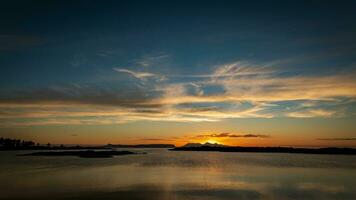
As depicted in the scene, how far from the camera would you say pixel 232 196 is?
69.4 feet

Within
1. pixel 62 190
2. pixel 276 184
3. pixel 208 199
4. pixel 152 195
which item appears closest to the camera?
pixel 208 199

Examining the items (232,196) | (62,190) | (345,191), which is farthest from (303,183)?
(62,190)

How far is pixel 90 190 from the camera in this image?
2305cm

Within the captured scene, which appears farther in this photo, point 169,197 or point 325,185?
point 325,185

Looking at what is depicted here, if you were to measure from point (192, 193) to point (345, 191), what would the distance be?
38.0ft

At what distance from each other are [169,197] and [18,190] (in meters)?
11.1

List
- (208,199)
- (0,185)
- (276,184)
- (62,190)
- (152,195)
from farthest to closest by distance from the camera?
(276,184), (0,185), (62,190), (152,195), (208,199)

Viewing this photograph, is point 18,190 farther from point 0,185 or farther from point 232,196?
point 232,196

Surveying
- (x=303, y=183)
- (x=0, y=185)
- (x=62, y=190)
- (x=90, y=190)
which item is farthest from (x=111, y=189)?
(x=303, y=183)

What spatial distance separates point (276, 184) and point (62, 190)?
17006mm

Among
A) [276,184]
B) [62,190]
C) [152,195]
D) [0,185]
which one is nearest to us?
[152,195]

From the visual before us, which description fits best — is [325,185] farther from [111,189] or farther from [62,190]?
[62,190]

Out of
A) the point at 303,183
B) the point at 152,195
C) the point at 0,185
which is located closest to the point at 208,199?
the point at 152,195

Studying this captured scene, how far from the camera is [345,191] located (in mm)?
24062
